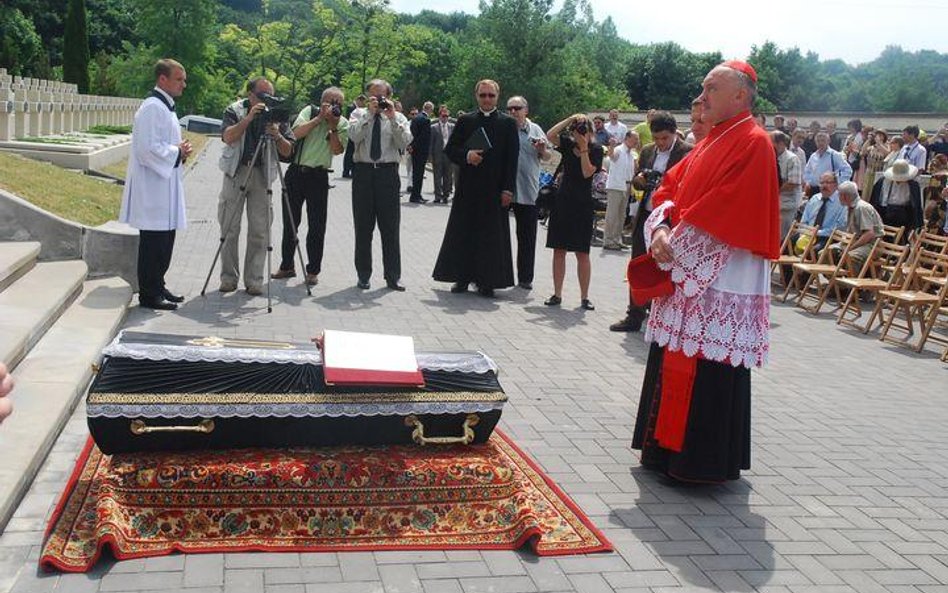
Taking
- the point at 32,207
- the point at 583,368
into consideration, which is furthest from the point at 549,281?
the point at 32,207

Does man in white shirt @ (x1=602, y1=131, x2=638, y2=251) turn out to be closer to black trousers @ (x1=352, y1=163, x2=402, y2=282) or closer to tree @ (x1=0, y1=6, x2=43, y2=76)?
black trousers @ (x1=352, y1=163, x2=402, y2=282)

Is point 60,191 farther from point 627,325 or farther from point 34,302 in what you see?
point 627,325

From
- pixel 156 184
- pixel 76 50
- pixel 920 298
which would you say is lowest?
pixel 920 298

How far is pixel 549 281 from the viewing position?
12.1 meters

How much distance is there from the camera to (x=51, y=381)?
222 inches

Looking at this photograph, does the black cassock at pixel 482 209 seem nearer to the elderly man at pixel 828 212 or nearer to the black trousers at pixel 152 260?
the black trousers at pixel 152 260

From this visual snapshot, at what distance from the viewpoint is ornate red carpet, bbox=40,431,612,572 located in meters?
3.99

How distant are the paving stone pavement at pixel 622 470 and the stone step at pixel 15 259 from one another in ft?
3.22

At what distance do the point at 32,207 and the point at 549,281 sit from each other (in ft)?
20.5

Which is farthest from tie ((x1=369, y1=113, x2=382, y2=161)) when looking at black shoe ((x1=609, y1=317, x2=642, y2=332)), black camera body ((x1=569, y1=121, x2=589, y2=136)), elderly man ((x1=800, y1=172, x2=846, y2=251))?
elderly man ((x1=800, y1=172, x2=846, y2=251))

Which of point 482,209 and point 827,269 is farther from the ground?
point 482,209

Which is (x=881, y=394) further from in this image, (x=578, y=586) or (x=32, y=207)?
(x=32, y=207)

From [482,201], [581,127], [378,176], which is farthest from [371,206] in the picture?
[581,127]

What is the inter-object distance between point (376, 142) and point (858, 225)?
6.43 metres
